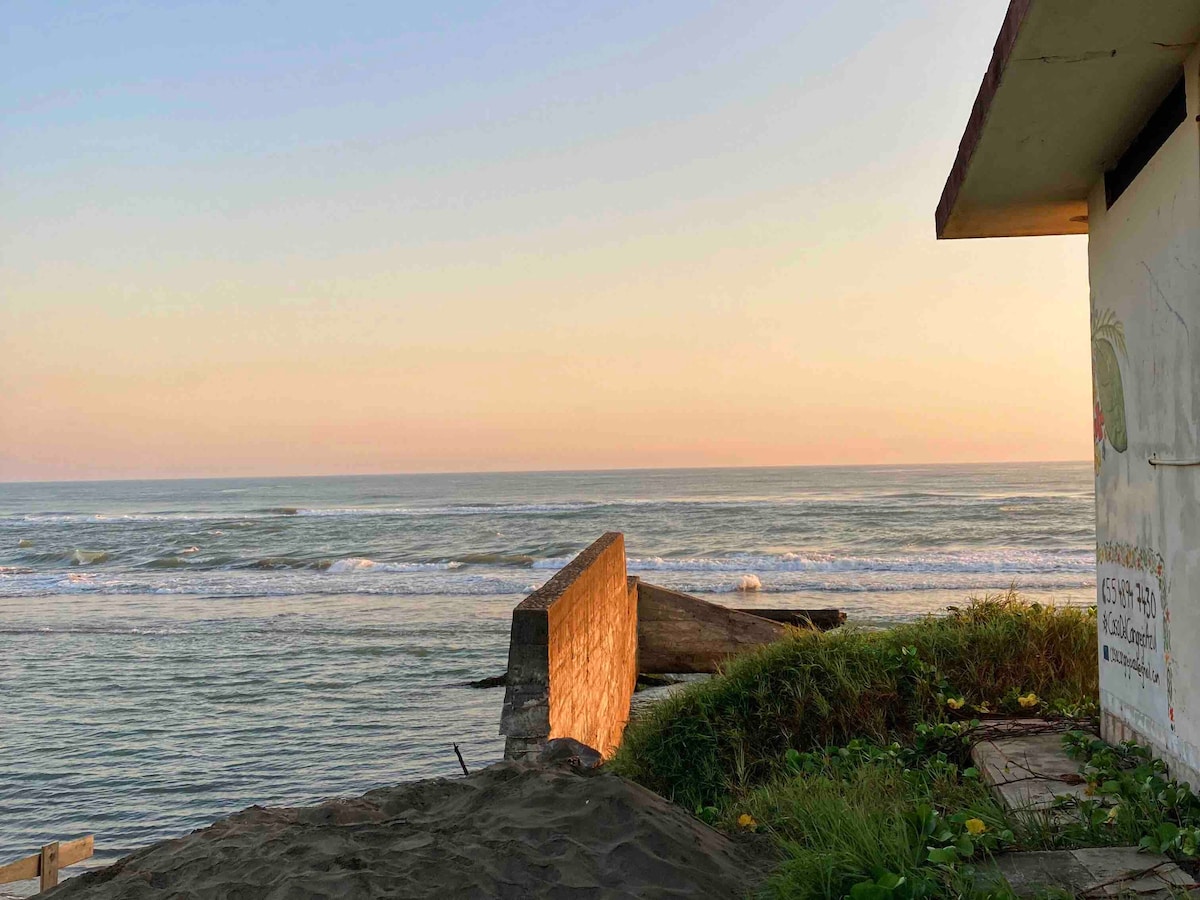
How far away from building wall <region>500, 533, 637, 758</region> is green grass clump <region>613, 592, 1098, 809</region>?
0.78 metres

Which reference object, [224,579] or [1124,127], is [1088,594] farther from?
[224,579]

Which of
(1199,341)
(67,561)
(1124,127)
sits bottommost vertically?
(67,561)

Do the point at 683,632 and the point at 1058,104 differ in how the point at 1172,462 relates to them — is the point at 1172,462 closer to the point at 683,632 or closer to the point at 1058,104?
the point at 1058,104

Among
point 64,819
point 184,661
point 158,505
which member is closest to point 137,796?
point 64,819

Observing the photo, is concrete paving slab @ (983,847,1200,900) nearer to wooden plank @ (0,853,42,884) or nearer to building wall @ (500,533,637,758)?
building wall @ (500,533,637,758)

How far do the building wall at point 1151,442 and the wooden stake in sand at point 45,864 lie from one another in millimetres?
6041

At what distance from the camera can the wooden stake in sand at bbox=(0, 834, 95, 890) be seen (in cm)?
533

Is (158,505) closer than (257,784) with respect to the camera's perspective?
No

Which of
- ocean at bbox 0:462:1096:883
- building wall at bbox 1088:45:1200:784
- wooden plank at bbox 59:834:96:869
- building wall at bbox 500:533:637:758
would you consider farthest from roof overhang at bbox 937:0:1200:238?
ocean at bbox 0:462:1096:883

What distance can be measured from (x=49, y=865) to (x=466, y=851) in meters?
3.45

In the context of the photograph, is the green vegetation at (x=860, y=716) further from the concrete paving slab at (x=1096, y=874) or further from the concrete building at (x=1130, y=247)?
the concrete building at (x=1130, y=247)

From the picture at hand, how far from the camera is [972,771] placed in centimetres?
485

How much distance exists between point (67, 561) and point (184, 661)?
24015mm

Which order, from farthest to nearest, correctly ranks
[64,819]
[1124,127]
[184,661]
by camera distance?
1. [184,661]
2. [64,819]
3. [1124,127]
